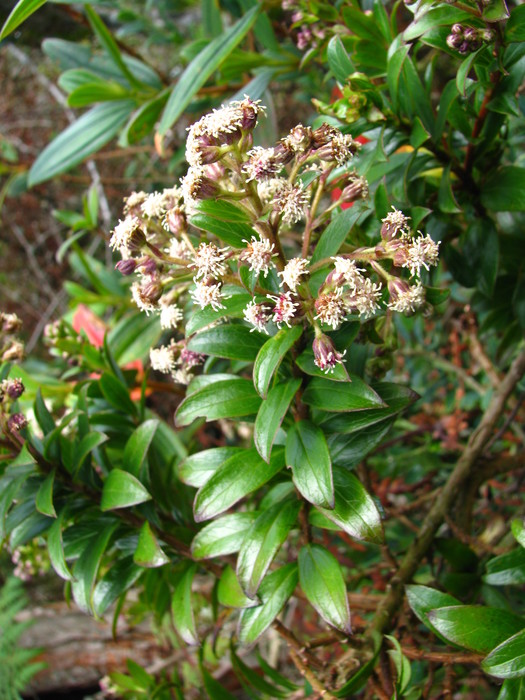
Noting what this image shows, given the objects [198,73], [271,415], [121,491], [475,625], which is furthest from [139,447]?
[198,73]

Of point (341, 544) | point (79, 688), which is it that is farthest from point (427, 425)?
point (79, 688)

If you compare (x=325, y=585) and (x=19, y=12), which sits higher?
(x=19, y=12)

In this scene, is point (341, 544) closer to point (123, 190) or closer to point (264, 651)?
point (264, 651)

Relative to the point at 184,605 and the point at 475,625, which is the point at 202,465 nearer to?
the point at 184,605

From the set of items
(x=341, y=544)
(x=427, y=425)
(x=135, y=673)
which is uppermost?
(x=135, y=673)

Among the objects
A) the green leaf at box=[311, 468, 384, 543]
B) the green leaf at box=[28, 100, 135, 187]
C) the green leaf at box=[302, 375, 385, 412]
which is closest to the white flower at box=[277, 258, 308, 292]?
the green leaf at box=[302, 375, 385, 412]
